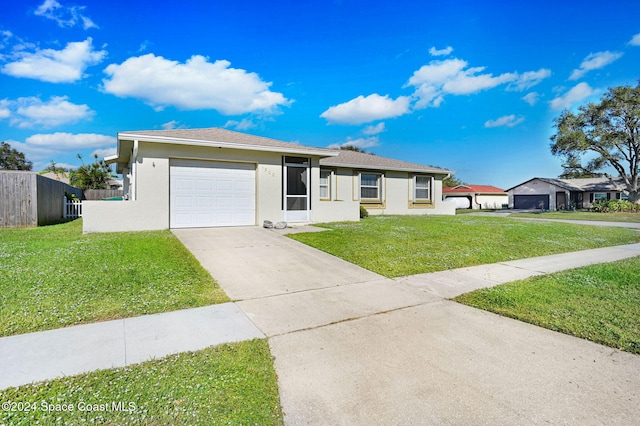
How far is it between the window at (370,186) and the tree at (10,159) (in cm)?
5044

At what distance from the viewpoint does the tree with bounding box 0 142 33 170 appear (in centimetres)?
4303

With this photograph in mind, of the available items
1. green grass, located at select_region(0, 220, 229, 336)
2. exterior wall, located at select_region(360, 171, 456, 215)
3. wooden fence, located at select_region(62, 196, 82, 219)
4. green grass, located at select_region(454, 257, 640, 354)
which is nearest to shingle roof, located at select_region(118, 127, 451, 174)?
exterior wall, located at select_region(360, 171, 456, 215)

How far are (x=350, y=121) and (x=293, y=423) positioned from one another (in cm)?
3151

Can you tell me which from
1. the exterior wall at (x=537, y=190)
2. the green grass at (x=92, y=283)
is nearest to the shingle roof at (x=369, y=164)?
the green grass at (x=92, y=283)

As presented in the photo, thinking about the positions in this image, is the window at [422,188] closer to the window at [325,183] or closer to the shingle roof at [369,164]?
the shingle roof at [369,164]

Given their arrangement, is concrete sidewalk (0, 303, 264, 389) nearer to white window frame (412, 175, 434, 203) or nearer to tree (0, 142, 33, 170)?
white window frame (412, 175, 434, 203)

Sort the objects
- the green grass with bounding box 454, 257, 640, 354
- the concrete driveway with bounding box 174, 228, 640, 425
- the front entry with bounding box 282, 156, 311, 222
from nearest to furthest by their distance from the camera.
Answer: the concrete driveway with bounding box 174, 228, 640, 425
the green grass with bounding box 454, 257, 640, 354
the front entry with bounding box 282, 156, 311, 222

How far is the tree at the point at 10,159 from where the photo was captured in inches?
1694

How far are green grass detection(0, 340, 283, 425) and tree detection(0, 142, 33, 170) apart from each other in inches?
2242

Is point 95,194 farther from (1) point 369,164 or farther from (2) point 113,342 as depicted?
(2) point 113,342

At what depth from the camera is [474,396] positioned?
239 cm

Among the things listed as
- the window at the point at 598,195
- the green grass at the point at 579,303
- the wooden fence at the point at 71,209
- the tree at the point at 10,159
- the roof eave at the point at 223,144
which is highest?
the tree at the point at 10,159

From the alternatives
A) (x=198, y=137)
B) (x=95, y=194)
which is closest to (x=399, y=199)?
(x=198, y=137)

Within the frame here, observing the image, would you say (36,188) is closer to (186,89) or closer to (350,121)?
(186,89)
